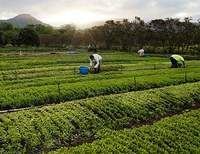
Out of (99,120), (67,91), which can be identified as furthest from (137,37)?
(99,120)

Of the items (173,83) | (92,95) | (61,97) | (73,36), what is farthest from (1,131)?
(73,36)

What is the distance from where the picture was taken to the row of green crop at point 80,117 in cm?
1092

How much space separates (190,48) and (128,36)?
19509 millimetres

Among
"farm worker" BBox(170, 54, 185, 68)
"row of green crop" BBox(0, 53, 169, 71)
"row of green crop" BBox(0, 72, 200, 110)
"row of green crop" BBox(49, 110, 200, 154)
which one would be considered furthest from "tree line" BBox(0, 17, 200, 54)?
"row of green crop" BBox(49, 110, 200, 154)

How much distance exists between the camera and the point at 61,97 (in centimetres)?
1712

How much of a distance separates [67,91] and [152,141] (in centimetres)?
829

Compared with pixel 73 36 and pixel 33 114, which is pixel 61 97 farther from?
pixel 73 36

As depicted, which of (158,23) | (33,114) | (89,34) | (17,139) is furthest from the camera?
(89,34)

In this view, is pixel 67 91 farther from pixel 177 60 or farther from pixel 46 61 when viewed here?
pixel 46 61

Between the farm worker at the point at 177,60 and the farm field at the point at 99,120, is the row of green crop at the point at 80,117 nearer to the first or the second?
the farm field at the point at 99,120

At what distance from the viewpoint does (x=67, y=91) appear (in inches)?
696

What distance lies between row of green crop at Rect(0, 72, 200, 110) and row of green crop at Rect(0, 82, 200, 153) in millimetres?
2157

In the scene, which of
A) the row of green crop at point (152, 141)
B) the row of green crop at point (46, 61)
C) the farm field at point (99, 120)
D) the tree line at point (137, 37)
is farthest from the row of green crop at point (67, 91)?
→ the tree line at point (137, 37)

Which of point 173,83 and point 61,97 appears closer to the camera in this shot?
point 61,97
